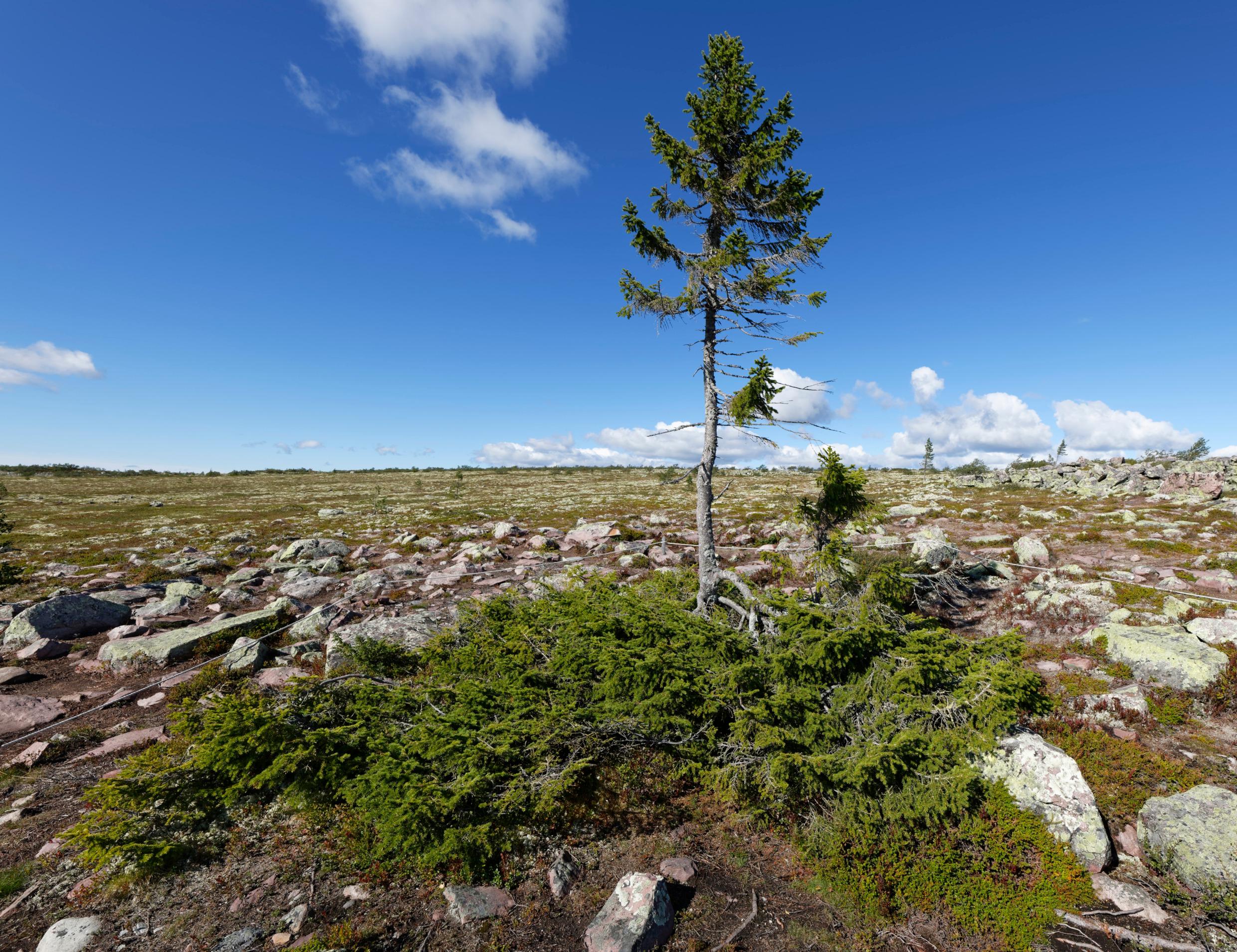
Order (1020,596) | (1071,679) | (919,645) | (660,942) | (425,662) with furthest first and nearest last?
1. (1020,596)
2. (1071,679)
3. (425,662)
4. (919,645)
5. (660,942)

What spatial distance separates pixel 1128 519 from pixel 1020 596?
20041mm

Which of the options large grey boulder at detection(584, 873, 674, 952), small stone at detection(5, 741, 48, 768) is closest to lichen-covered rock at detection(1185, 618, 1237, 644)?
large grey boulder at detection(584, 873, 674, 952)

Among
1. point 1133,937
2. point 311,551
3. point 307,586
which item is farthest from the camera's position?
point 311,551

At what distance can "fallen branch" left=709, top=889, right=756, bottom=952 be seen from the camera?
15.3 ft

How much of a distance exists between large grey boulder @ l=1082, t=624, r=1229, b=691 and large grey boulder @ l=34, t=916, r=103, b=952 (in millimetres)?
16970

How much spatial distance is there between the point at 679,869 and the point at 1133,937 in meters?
4.67

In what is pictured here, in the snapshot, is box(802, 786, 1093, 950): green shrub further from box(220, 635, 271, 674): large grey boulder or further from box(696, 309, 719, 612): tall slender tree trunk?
box(220, 635, 271, 674): large grey boulder

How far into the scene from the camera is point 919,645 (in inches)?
261

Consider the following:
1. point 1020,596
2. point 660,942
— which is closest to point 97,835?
point 660,942

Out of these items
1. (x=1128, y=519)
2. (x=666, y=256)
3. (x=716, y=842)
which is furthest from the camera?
(x=1128, y=519)

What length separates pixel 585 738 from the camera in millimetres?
6297

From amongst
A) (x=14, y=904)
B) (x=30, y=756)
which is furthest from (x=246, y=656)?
(x=14, y=904)

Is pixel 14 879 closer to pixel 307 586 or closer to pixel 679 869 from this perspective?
pixel 679 869

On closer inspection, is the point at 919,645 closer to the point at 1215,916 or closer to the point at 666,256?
the point at 1215,916
